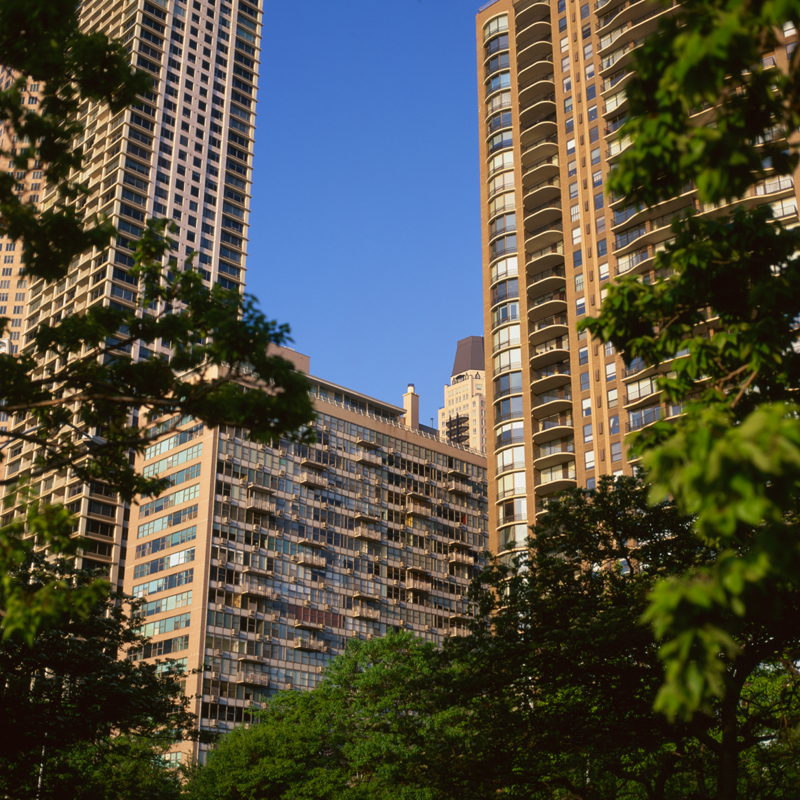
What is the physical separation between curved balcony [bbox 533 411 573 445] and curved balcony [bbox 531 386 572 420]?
0.36 meters

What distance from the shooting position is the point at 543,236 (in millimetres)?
86500

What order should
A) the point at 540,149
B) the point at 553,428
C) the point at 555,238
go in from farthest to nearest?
1. the point at 540,149
2. the point at 555,238
3. the point at 553,428

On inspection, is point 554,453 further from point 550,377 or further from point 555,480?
point 550,377

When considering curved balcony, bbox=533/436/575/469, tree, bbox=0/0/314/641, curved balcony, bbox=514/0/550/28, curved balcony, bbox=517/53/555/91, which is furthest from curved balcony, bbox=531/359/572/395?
tree, bbox=0/0/314/641

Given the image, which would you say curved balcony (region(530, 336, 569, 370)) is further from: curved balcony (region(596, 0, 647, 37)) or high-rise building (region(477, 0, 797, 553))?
curved balcony (region(596, 0, 647, 37))

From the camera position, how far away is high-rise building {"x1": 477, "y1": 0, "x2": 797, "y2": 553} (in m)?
78.2

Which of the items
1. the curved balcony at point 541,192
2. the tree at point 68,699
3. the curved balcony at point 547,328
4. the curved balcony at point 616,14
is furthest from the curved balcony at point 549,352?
the tree at point 68,699

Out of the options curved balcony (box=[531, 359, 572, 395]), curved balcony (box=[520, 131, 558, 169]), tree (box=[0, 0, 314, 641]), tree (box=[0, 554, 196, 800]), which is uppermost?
curved balcony (box=[520, 131, 558, 169])

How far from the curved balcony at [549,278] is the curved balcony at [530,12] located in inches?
957

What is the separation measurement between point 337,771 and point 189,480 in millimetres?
56384

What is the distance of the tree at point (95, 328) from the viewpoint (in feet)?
40.3

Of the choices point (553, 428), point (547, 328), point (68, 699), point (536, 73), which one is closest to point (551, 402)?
point (553, 428)

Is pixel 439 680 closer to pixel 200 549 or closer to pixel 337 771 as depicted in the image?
pixel 337 771

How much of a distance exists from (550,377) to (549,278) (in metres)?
9.24
